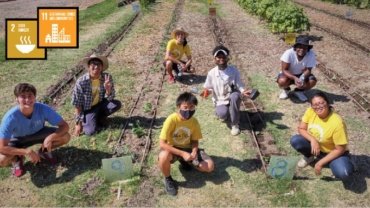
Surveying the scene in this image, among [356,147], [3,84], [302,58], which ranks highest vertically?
[302,58]

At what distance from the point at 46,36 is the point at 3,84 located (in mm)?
3036

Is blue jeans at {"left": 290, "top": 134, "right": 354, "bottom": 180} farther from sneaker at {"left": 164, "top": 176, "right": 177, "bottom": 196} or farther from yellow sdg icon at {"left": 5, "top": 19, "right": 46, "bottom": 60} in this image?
yellow sdg icon at {"left": 5, "top": 19, "right": 46, "bottom": 60}

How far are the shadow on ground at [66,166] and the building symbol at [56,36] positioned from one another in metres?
6.39

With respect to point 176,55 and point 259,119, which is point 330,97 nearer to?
point 259,119

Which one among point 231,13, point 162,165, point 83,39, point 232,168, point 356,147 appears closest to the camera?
point 162,165

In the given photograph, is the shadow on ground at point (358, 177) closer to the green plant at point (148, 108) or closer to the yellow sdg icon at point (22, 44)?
the green plant at point (148, 108)

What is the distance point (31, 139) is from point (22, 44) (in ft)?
21.3

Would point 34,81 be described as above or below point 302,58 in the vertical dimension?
below

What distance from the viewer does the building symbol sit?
12.1 metres

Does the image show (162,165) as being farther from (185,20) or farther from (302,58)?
(185,20)

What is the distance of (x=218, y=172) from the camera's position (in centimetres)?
605

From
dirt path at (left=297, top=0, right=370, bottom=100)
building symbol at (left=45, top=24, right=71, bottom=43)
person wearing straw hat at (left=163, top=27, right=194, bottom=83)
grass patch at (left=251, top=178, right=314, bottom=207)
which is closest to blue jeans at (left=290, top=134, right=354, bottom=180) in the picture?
grass patch at (left=251, top=178, right=314, bottom=207)

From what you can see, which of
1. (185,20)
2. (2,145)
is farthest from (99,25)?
(2,145)

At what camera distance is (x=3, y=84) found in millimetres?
9602
